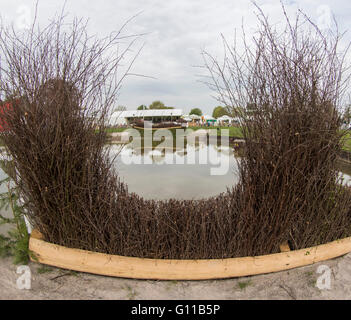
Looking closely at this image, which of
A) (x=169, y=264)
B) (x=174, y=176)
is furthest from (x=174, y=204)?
(x=174, y=176)

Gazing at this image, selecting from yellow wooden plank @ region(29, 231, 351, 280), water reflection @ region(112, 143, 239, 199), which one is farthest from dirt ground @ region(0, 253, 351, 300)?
water reflection @ region(112, 143, 239, 199)

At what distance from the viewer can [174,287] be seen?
1.59m

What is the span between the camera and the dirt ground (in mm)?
1518

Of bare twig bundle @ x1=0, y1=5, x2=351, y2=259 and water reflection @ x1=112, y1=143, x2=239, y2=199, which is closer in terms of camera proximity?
bare twig bundle @ x1=0, y1=5, x2=351, y2=259

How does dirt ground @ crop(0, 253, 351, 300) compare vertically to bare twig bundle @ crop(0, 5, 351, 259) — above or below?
below

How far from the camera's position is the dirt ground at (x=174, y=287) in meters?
1.52

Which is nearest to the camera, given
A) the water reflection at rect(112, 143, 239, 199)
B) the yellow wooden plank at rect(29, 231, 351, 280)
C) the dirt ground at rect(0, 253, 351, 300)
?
the dirt ground at rect(0, 253, 351, 300)

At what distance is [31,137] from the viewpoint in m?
1.64

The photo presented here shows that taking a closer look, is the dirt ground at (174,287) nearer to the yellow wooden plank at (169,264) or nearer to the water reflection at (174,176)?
the yellow wooden plank at (169,264)

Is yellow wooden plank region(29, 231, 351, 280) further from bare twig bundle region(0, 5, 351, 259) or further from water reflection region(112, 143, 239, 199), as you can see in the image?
water reflection region(112, 143, 239, 199)

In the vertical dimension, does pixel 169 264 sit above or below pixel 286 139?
below

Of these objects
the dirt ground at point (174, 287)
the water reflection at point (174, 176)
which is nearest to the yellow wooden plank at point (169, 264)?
the dirt ground at point (174, 287)

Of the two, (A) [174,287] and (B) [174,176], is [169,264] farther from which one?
(B) [174,176]
